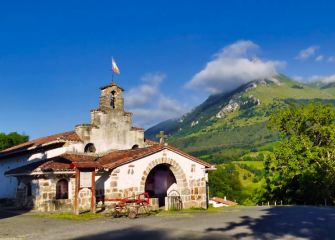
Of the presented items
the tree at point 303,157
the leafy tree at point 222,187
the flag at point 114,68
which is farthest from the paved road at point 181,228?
the leafy tree at point 222,187

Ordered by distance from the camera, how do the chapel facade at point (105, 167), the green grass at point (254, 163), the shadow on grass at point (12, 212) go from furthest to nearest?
the green grass at point (254, 163), the chapel facade at point (105, 167), the shadow on grass at point (12, 212)

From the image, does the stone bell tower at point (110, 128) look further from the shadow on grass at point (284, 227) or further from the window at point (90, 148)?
the shadow on grass at point (284, 227)

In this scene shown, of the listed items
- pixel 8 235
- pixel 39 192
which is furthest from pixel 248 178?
pixel 8 235

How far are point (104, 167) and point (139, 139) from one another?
9.53 meters

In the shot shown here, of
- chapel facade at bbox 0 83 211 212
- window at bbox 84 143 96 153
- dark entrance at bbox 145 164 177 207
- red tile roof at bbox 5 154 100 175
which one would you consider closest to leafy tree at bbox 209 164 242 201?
chapel facade at bbox 0 83 211 212

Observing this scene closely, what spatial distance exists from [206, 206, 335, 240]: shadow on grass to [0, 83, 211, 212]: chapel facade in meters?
8.61

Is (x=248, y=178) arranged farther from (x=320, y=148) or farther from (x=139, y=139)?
(x=139, y=139)

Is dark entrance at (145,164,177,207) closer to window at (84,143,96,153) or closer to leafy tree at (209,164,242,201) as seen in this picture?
window at (84,143,96,153)

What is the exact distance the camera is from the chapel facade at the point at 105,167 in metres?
24.0

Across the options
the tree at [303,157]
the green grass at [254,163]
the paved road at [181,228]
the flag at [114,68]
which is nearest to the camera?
the paved road at [181,228]

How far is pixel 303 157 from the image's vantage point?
131 ft

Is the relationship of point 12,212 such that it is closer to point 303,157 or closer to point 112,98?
point 112,98

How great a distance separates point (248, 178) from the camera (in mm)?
125375

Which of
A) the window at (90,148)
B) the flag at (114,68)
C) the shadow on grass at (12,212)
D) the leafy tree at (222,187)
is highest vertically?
the flag at (114,68)
